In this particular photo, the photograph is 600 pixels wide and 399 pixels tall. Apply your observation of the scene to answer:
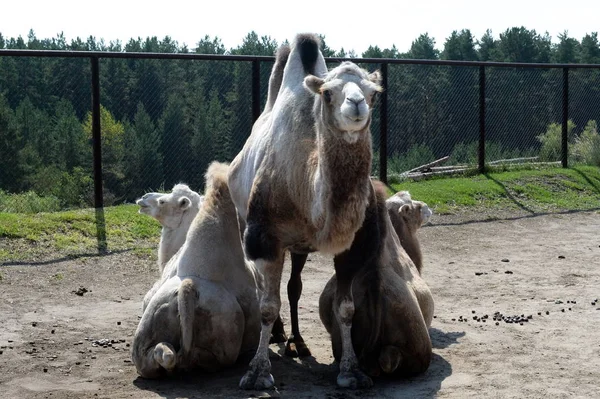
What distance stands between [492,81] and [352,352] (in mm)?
26897

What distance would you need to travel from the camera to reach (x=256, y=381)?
5.57m

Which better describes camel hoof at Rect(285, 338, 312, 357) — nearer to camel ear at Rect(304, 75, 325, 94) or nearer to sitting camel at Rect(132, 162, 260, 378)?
sitting camel at Rect(132, 162, 260, 378)

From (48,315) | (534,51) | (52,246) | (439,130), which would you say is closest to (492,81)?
(439,130)

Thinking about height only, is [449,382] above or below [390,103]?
below

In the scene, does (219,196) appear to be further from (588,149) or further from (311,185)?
(588,149)

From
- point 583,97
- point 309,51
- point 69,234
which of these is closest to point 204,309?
point 309,51

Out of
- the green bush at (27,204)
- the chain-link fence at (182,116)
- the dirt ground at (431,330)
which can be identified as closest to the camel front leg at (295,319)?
the dirt ground at (431,330)

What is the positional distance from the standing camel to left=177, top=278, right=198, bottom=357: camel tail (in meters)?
0.41

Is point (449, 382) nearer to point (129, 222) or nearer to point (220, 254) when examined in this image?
point (220, 254)

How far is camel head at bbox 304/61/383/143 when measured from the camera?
5023mm

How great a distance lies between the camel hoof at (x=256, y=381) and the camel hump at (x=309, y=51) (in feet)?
7.03

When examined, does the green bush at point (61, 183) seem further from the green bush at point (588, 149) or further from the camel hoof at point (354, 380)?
the camel hoof at point (354, 380)

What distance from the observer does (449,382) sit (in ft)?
18.6

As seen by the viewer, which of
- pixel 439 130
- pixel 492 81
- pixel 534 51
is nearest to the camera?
pixel 439 130
